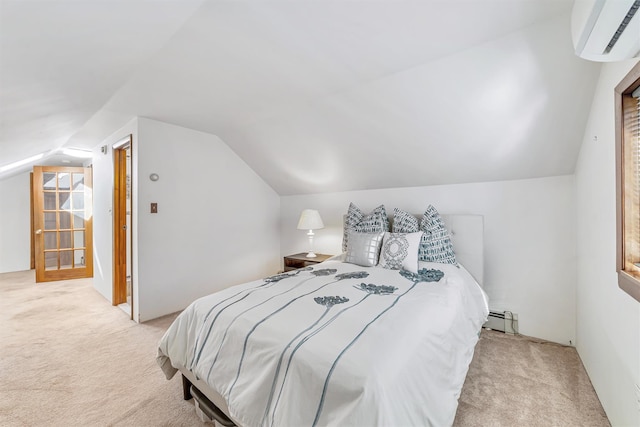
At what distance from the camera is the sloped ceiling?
1.34m

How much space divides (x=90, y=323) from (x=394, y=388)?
3340 mm

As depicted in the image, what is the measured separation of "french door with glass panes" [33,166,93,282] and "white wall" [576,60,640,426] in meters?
6.37

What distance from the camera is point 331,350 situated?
103 cm

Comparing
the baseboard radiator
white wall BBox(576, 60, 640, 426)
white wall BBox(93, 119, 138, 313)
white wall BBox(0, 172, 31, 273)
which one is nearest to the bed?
white wall BBox(576, 60, 640, 426)

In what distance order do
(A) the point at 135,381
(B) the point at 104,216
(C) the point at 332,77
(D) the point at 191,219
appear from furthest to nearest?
1. (B) the point at 104,216
2. (D) the point at 191,219
3. (C) the point at 332,77
4. (A) the point at 135,381

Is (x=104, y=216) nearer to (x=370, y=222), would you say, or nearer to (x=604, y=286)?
(x=370, y=222)

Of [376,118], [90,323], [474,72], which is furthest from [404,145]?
[90,323]

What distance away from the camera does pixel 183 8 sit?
4.33 ft

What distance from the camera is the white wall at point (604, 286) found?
49.0 inches

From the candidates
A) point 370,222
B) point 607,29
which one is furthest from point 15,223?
point 607,29

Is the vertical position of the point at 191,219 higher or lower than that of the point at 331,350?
higher

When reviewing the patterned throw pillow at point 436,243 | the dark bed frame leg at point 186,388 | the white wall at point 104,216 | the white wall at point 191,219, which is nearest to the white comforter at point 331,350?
the dark bed frame leg at point 186,388

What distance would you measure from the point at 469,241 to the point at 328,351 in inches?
84.0

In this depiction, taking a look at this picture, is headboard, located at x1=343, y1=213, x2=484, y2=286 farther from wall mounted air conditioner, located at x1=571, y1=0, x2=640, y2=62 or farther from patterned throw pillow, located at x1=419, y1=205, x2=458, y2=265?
wall mounted air conditioner, located at x1=571, y1=0, x2=640, y2=62
